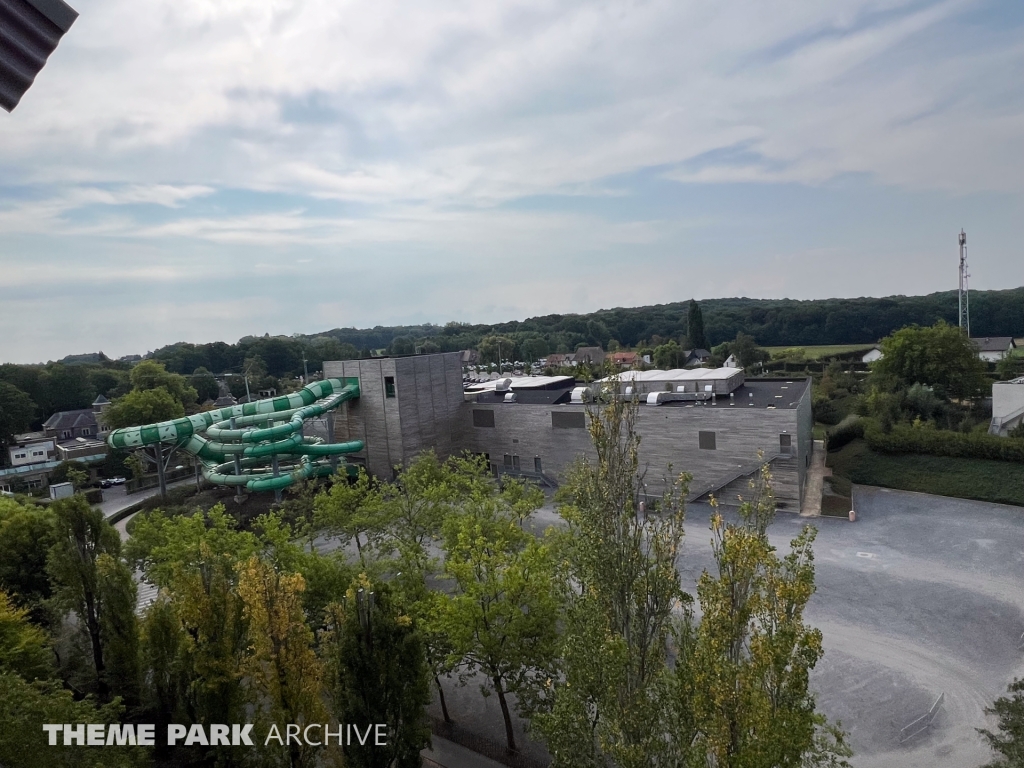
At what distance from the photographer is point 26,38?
2732mm

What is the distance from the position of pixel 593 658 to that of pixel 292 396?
3033 cm

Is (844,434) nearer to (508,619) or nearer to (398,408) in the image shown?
(398,408)

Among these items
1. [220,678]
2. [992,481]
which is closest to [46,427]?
[220,678]

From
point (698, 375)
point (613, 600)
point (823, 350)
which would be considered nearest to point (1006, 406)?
point (698, 375)

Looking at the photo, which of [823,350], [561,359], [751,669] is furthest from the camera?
[561,359]

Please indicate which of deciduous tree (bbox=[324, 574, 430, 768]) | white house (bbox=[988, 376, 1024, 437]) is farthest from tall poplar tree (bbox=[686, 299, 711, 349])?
deciduous tree (bbox=[324, 574, 430, 768])

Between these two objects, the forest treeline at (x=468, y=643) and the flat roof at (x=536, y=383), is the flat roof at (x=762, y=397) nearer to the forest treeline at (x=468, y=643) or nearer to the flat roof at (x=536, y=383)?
the flat roof at (x=536, y=383)

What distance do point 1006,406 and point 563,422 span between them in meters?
27.6

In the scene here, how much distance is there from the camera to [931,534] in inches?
1001

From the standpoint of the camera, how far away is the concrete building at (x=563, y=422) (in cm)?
3000

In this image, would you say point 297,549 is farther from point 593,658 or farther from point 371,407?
point 371,407

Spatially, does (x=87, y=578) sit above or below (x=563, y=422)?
below

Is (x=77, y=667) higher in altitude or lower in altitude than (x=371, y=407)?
lower

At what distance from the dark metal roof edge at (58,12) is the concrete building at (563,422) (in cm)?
2973
